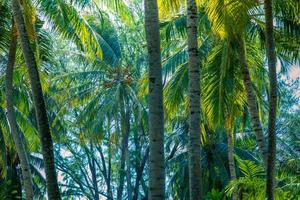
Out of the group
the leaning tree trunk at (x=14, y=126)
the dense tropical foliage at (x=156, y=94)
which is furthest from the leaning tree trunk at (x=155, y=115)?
the leaning tree trunk at (x=14, y=126)

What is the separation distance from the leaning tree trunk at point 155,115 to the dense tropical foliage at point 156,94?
14 millimetres

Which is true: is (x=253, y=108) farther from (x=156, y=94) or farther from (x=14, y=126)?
(x=156, y=94)

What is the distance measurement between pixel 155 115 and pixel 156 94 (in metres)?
0.31

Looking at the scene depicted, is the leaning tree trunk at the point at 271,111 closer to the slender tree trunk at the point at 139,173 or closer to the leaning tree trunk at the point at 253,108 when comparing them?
the leaning tree trunk at the point at 253,108

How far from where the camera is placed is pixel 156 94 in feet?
33.4

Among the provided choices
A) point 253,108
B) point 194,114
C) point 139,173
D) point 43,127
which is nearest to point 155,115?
point 194,114

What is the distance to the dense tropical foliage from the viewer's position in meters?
11.3

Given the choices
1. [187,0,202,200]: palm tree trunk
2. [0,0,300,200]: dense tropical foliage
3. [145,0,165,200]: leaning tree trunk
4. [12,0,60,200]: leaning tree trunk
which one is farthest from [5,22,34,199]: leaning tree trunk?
[145,0,165,200]: leaning tree trunk

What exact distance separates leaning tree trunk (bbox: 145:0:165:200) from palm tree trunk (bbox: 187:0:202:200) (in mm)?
1025

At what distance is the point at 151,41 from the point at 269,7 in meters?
2.41

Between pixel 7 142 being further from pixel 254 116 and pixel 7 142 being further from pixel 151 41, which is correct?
pixel 151 41

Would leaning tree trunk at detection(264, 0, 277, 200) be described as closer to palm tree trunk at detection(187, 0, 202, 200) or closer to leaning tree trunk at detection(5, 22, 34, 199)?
palm tree trunk at detection(187, 0, 202, 200)

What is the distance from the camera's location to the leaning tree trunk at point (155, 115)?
32.4 ft

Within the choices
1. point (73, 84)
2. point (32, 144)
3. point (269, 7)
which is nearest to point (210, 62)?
point (269, 7)
